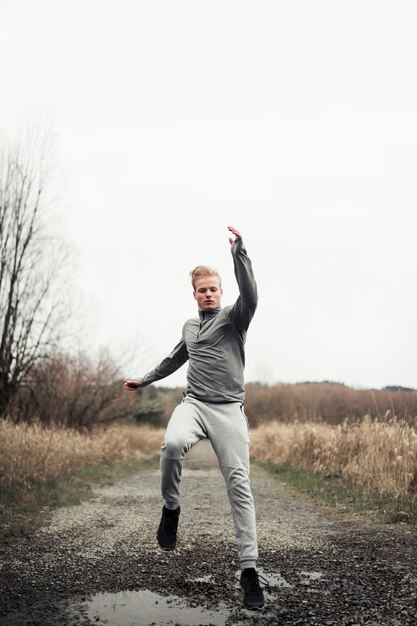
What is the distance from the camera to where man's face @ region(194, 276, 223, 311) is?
4.52 m

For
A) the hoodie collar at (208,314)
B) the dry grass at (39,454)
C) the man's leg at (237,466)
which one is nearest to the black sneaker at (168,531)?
the man's leg at (237,466)

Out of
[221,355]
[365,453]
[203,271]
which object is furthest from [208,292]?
[365,453]

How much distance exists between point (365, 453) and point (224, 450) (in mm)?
7039

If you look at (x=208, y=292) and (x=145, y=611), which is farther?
(x=208, y=292)

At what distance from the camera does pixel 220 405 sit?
14.0ft

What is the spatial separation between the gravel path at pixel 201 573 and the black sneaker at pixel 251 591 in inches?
2.6

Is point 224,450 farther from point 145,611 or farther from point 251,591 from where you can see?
point 145,611

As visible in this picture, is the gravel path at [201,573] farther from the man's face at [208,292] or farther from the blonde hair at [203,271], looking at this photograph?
the blonde hair at [203,271]

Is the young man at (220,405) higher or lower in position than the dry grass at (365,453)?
higher

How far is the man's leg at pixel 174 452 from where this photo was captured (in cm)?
411

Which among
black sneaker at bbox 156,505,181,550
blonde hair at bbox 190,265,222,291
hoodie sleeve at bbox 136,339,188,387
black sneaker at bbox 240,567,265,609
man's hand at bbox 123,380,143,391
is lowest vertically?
black sneaker at bbox 240,567,265,609

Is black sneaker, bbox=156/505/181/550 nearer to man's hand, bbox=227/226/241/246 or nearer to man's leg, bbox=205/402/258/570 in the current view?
man's leg, bbox=205/402/258/570

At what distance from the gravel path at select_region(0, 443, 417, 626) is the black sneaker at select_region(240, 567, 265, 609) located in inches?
2.6

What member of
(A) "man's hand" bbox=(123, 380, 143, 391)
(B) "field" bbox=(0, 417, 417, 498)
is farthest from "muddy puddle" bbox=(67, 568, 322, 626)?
(B) "field" bbox=(0, 417, 417, 498)
